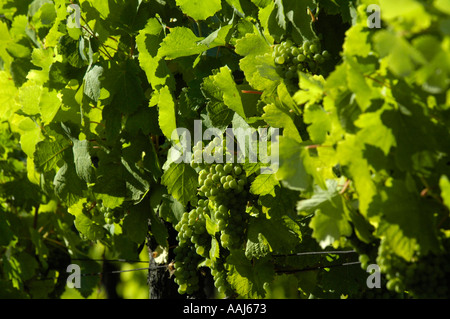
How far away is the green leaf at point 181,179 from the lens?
212 centimetres

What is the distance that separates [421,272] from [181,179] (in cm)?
101

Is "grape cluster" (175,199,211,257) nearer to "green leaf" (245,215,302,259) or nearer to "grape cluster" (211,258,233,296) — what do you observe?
"grape cluster" (211,258,233,296)

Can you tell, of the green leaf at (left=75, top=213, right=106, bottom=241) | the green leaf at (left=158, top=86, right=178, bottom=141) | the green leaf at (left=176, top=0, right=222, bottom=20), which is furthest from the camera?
the green leaf at (left=75, top=213, right=106, bottom=241)

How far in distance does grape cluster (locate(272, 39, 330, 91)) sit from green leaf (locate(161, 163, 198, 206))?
0.55m

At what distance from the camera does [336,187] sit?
143 centimetres

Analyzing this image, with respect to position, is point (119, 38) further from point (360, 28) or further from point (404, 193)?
point (404, 193)

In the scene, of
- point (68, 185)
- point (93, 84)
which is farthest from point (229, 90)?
point (68, 185)

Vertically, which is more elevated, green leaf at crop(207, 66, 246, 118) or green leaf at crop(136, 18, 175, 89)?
green leaf at crop(136, 18, 175, 89)

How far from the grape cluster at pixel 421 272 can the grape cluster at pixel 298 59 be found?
2.10 feet

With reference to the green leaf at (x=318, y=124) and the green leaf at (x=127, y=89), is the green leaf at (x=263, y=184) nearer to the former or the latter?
the green leaf at (x=318, y=124)

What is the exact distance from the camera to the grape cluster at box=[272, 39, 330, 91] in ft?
5.76

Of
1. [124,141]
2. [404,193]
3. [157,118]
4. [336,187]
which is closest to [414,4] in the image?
[404,193]

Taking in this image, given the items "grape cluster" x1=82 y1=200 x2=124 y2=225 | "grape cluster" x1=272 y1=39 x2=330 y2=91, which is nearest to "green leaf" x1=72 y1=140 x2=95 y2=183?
"grape cluster" x1=82 y1=200 x2=124 y2=225

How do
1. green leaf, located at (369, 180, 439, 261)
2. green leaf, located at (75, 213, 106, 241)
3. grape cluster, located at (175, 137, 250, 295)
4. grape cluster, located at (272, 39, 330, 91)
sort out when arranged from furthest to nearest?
green leaf, located at (75, 213, 106, 241) → grape cluster, located at (175, 137, 250, 295) → grape cluster, located at (272, 39, 330, 91) → green leaf, located at (369, 180, 439, 261)
